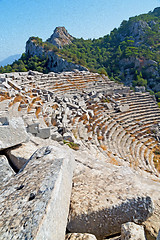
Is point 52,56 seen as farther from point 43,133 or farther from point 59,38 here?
point 43,133

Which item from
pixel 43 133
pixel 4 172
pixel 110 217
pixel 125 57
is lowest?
pixel 110 217

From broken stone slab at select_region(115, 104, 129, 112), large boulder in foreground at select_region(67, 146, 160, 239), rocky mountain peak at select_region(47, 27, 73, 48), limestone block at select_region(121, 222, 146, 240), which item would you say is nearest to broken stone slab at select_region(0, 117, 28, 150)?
large boulder in foreground at select_region(67, 146, 160, 239)

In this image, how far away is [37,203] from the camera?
1673 millimetres

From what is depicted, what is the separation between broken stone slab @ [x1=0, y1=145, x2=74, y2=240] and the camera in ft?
4.67

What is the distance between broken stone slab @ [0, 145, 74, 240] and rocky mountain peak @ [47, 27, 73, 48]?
235 ft

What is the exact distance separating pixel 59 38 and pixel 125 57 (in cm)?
3251

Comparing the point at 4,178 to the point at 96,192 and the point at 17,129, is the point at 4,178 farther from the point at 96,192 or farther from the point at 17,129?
the point at 96,192

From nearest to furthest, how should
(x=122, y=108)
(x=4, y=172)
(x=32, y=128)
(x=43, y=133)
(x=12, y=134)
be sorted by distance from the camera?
(x=4, y=172)
(x=12, y=134)
(x=32, y=128)
(x=43, y=133)
(x=122, y=108)

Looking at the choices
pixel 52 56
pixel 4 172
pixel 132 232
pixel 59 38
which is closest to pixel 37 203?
pixel 132 232

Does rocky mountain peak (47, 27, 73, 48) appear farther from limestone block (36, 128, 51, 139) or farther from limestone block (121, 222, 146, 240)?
limestone block (121, 222, 146, 240)

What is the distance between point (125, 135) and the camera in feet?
43.3

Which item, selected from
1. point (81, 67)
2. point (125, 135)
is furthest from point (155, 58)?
point (125, 135)

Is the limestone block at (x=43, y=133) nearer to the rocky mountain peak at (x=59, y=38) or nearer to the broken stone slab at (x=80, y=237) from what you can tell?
the broken stone slab at (x=80, y=237)

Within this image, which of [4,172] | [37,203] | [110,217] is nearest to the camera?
[37,203]
